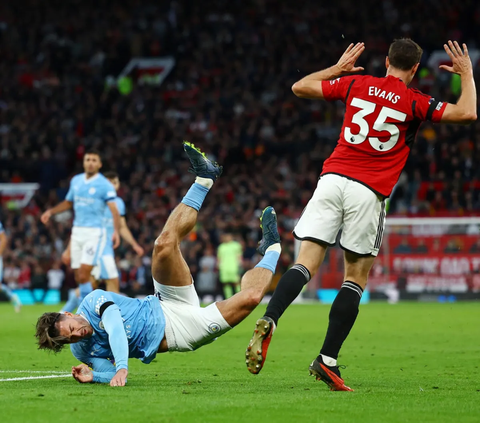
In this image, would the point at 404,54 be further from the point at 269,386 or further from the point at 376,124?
the point at 269,386

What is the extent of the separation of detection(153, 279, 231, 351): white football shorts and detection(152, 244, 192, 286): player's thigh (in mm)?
57

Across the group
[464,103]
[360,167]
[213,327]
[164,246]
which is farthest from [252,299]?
[464,103]

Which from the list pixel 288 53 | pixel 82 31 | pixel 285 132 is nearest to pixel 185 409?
pixel 285 132

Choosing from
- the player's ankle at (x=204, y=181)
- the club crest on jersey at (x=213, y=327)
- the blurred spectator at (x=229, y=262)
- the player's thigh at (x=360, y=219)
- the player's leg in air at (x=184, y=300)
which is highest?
the player's ankle at (x=204, y=181)

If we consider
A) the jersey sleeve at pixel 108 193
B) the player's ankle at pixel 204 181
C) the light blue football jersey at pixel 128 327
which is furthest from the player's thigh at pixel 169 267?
the jersey sleeve at pixel 108 193

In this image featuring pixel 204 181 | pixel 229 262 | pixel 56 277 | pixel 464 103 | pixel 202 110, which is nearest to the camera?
pixel 464 103

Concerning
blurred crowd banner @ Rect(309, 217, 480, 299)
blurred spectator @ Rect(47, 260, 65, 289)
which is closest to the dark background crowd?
blurred spectator @ Rect(47, 260, 65, 289)

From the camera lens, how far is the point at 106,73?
31969 millimetres

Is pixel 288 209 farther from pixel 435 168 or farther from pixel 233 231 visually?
pixel 435 168

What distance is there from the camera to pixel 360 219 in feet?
20.1

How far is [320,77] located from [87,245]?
7.65 m

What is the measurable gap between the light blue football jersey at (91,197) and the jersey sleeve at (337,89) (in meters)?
7.46

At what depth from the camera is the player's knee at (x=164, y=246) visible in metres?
6.49

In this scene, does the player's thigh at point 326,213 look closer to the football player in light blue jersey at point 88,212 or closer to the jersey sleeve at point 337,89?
the jersey sleeve at point 337,89
